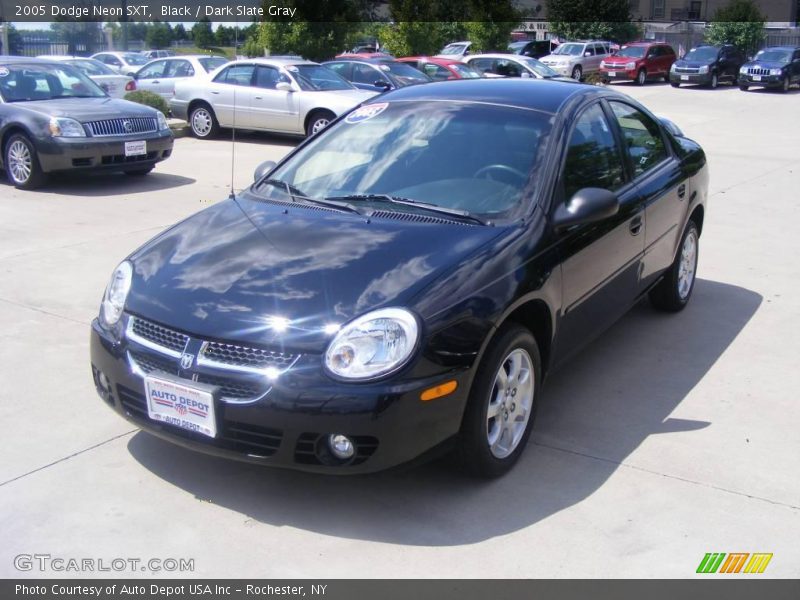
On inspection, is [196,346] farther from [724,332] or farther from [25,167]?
[25,167]

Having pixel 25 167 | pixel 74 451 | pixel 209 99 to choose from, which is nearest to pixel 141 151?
pixel 25 167

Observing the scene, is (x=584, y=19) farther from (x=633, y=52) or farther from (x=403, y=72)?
(x=403, y=72)

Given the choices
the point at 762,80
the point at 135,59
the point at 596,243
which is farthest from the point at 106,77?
the point at 762,80

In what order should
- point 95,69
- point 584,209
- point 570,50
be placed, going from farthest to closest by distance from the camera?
point 570,50
point 95,69
point 584,209

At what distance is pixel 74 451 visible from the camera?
429 cm

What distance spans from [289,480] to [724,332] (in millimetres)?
3435

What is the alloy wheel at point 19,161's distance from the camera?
1078 cm

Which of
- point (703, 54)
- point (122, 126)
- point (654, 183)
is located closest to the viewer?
point (654, 183)

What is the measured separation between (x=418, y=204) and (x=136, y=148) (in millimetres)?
7455

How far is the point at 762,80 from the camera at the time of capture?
29984mm

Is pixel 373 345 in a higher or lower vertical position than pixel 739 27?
lower

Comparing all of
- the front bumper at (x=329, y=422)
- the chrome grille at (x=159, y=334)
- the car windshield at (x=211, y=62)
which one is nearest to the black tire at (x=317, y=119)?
the car windshield at (x=211, y=62)

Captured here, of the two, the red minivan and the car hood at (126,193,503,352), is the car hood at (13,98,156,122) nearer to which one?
the car hood at (126,193,503,352)

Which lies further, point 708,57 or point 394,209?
point 708,57
